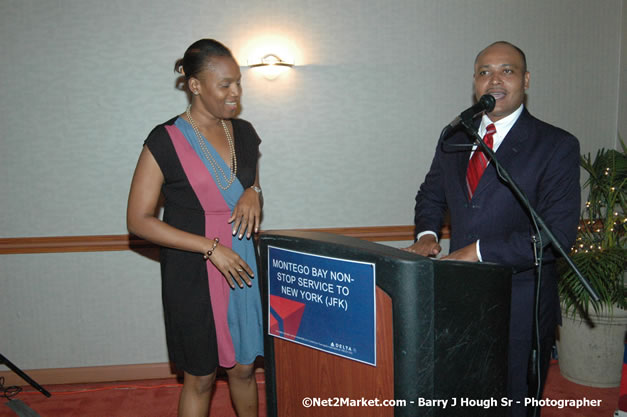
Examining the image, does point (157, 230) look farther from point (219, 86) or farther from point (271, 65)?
point (271, 65)

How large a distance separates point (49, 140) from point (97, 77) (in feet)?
1.71

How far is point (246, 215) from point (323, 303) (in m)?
0.94

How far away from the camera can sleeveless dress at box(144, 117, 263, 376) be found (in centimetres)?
220

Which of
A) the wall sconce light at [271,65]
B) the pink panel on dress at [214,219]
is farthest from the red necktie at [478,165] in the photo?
the wall sconce light at [271,65]

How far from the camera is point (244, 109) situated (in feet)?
12.0

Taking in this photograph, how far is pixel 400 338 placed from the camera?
4.05 ft

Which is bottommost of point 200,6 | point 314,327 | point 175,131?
point 314,327

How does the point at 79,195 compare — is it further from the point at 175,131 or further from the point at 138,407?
the point at 175,131

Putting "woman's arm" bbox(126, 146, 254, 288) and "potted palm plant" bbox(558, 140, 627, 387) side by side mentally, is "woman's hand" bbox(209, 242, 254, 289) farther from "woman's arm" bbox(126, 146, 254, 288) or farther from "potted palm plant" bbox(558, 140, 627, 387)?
"potted palm plant" bbox(558, 140, 627, 387)

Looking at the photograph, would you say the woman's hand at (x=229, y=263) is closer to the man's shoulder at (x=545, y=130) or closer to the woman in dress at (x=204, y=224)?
the woman in dress at (x=204, y=224)

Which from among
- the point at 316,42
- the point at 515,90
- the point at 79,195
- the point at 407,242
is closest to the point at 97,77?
the point at 79,195

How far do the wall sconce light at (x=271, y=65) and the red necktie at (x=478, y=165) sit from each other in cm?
181

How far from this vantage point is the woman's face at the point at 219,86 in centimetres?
217

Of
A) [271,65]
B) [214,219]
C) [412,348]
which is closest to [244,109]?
[271,65]
